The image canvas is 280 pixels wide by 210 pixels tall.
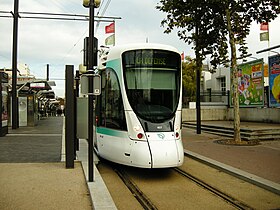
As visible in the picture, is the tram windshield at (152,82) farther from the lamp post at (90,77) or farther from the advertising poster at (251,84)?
the advertising poster at (251,84)

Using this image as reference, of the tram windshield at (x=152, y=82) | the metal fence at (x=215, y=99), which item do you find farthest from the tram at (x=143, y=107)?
the metal fence at (x=215, y=99)

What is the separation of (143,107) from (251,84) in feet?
56.2

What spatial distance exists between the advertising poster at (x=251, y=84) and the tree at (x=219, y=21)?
8.06m

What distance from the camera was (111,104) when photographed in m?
9.05

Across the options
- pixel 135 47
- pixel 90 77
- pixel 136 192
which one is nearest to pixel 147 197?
pixel 136 192

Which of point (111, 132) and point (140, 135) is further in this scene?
point (111, 132)

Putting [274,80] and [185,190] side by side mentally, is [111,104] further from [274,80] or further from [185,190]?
[274,80]

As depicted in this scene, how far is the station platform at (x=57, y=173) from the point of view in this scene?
226 inches

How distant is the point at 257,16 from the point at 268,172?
28.4 ft

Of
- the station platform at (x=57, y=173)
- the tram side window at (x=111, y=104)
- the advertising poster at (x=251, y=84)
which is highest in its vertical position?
the advertising poster at (x=251, y=84)

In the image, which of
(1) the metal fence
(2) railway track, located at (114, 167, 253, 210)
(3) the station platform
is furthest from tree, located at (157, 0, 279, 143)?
(1) the metal fence

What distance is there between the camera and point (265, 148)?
13031 mm

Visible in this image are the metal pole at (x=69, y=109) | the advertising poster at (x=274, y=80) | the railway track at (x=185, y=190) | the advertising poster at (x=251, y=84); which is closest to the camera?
the railway track at (x=185, y=190)

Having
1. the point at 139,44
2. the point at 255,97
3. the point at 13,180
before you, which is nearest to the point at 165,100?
the point at 139,44
